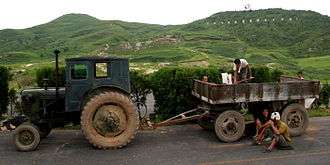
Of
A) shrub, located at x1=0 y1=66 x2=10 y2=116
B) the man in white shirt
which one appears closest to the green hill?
the man in white shirt

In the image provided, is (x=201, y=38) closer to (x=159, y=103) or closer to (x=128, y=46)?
(x=128, y=46)

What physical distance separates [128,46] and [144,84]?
92247mm

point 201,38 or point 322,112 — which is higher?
point 201,38

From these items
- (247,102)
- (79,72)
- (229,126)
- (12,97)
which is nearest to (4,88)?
(12,97)

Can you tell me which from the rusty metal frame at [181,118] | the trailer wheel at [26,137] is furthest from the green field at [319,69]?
the trailer wheel at [26,137]

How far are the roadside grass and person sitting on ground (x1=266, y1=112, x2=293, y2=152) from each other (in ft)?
18.3

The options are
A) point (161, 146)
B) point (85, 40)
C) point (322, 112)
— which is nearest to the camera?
point (161, 146)

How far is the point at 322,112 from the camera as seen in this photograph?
18.7 metres

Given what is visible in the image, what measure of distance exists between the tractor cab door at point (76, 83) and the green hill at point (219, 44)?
46248 mm

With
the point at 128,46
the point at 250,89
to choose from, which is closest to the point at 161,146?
the point at 250,89

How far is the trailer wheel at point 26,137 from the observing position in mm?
12734

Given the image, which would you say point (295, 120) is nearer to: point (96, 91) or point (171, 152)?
point (171, 152)

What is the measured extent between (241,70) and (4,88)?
8819 mm

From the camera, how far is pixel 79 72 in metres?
13.0
